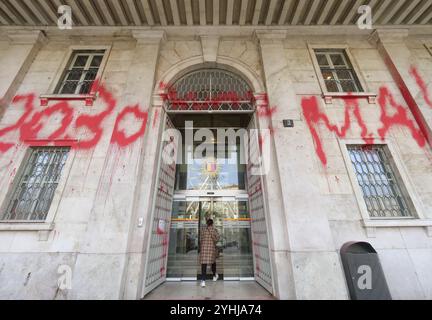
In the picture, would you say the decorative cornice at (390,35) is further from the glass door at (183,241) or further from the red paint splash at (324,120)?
the glass door at (183,241)

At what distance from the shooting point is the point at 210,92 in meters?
5.76

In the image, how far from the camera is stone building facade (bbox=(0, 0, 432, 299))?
145 inches

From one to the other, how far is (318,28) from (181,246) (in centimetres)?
804

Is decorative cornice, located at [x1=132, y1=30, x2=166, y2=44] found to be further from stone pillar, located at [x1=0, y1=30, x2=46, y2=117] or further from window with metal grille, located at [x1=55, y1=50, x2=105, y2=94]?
stone pillar, located at [x1=0, y1=30, x2=46, y2=117]

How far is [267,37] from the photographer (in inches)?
233

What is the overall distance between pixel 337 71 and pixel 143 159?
20.3ft

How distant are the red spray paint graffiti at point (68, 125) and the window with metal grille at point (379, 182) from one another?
5223 mm

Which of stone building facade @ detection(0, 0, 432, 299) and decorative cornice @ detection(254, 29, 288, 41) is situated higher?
decorative cornice @ detection(254, 29, 288, 41)

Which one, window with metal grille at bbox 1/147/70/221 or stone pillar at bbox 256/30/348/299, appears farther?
window with metal grille at bbox 1/147/70/221

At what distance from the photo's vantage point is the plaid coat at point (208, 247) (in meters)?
5.33

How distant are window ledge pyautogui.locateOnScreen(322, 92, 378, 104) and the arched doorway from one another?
1936 millimetres

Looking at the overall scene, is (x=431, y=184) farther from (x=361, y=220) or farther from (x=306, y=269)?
(x=306, y=269)

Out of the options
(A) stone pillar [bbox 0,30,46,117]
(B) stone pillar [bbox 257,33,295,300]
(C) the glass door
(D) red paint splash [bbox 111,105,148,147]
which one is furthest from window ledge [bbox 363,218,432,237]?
(A) stone pillar [bbox 0,30,46,117]
